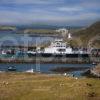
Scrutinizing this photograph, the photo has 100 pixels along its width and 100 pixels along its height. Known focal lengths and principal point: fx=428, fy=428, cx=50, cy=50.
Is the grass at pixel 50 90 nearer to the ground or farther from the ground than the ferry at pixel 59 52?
nearer to the ground

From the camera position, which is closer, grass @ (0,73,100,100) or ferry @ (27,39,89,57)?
grass @ (0,73,100,100)

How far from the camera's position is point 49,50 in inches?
6388

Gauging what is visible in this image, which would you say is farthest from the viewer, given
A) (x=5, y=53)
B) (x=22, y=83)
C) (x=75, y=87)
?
(x=5, y=53)

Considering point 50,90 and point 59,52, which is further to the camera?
point 59,52

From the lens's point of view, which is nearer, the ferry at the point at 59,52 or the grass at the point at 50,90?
the grass at the point at 50,90

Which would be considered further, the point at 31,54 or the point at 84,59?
the point at 31,54

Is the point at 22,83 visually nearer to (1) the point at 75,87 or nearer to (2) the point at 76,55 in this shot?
(1) the point at 75,87

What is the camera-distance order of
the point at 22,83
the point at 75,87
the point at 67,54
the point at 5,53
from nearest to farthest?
the point at 75,87 → the point at 22,83 → the point at 67,54 → the point at 5,53

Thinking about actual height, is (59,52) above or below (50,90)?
above

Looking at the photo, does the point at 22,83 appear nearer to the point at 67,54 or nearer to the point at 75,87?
the point at 75,87

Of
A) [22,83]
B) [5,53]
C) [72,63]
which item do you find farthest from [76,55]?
[22,83]

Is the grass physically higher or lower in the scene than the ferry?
lower

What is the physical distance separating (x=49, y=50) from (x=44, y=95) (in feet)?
416

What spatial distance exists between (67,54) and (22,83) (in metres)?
116
